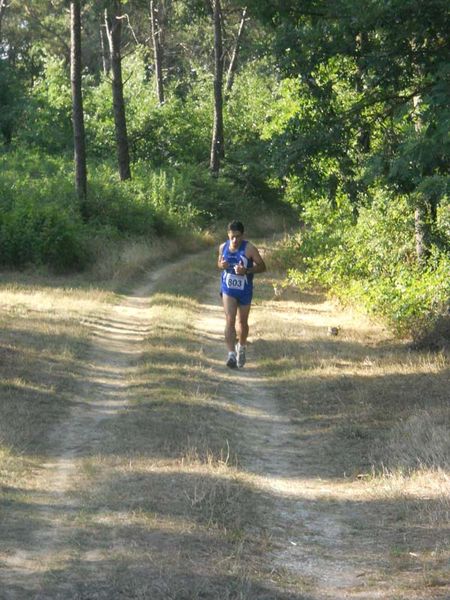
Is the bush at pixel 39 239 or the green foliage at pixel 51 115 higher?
the green foliage at pixel 51 115

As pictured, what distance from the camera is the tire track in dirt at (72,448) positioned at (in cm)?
550

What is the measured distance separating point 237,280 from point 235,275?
70 millimetres

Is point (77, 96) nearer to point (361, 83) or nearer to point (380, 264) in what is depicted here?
point (380, 264)

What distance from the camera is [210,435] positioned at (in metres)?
8.86

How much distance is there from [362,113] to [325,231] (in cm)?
712

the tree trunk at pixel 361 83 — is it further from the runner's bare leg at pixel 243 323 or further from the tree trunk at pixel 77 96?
the tree trunk at pixel 77 96

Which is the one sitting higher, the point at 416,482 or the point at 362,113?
the point at 362,113

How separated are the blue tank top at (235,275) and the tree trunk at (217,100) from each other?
→ 2560cm

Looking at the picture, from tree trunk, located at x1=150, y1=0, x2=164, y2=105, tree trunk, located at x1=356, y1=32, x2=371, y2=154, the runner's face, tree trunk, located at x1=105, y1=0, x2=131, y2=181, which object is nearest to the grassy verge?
the runner's face

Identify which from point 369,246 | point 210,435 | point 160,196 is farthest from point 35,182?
point 210,435

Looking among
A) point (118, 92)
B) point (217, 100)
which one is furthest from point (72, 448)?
point (217, 100)

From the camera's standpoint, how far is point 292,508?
23.4 ft

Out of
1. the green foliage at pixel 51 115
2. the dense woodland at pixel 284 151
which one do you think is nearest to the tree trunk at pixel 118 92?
the dense woodland at pixel 284 151

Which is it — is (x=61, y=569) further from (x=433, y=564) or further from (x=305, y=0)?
(x=305, y=0)
